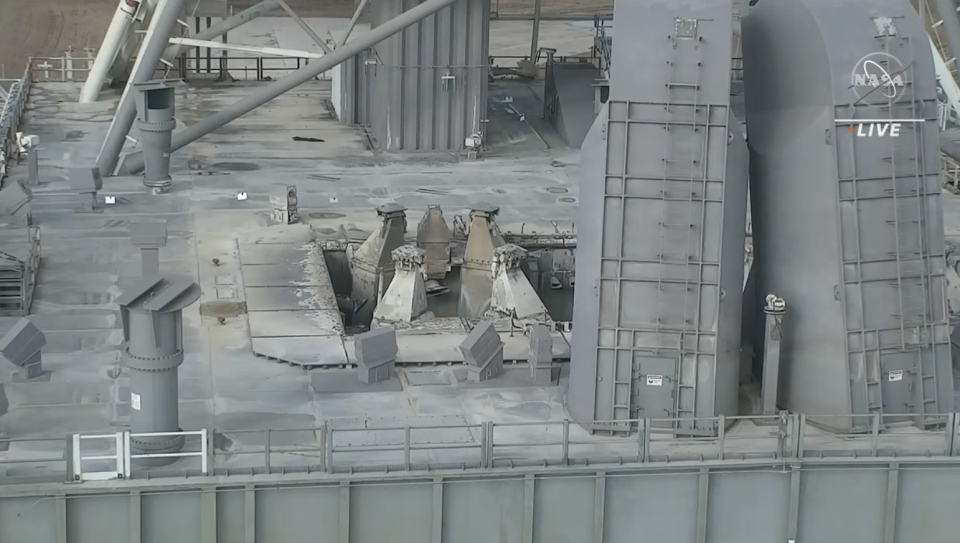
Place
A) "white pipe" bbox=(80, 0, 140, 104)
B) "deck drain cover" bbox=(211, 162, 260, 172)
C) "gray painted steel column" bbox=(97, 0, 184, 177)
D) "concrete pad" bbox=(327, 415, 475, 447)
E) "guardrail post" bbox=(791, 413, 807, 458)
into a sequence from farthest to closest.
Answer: "white pipe" bbox=(80, 0, 140, 104) < "deck drain cover" bbox=(211, 162, 260, 172) < "gray painted steel column" bbox=(97, 0, 184, 177) < "concrete pad" bbox=(327, 415, 475, 447) < "guardrail post" bbox=(791, 413, 807, 458)

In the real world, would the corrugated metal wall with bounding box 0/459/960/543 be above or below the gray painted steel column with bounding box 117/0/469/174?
below

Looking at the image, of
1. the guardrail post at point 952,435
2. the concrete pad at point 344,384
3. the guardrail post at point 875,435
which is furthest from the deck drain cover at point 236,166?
the guardrail post at point 952,435

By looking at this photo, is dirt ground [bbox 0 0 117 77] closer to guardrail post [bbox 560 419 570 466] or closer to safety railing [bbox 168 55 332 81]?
safety railing [bbox 168 55 332 81]

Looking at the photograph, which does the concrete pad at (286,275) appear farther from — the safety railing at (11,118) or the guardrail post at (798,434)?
the guardrail post at (798,434)

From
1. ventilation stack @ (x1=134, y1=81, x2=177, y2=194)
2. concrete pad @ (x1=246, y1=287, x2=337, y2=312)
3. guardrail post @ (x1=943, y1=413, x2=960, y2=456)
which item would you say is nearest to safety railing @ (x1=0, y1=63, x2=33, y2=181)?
ventilation stack @ (x1=134, y1=81, x2=177, y2=194)

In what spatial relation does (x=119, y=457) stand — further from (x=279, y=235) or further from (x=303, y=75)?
(x=303, y=75)

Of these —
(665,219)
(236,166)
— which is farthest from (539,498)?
(236,166)

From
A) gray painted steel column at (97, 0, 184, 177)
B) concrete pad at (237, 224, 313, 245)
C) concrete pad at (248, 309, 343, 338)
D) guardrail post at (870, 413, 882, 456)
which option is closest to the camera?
guardrail post at (870, 413, 882, 456)

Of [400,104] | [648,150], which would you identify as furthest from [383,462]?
[400,104]
